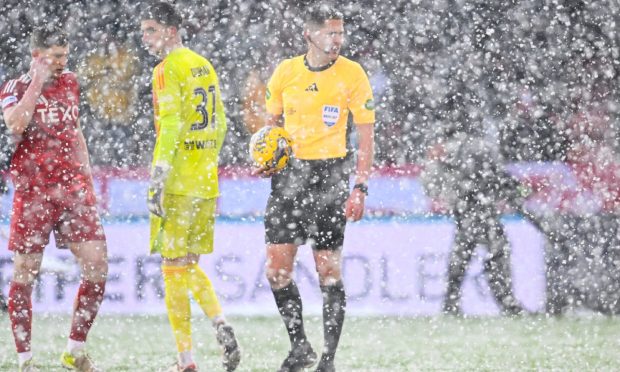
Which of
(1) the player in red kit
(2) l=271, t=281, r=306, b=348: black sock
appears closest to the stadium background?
(2) l=271, t=281, r=306, b=348: black sock

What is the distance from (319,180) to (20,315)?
149cm

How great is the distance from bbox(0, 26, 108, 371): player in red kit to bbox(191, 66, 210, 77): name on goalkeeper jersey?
0.58 m

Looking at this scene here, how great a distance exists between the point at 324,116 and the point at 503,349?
6.39 feet

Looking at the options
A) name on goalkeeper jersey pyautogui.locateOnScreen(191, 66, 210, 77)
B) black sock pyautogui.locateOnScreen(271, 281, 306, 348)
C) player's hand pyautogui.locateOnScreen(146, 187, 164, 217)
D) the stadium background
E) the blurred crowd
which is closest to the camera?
player's hand pyautogui.locateOnScreen(146, 187, 164, 217)

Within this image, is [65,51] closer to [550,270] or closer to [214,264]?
[214,264]

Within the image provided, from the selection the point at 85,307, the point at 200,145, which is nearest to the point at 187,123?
the point at 200,145

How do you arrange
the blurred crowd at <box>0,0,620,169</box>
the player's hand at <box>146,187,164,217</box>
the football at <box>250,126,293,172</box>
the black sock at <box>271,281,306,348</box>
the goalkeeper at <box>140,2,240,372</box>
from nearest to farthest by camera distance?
the player's hand at <box>146,187,164,217</box>, the goalkeeper at <box>140,2,240,372</box>, the football at <box>250,126,293,172</box>, the black sock at <box>271,281,306,348</box>, the blurred crowd at <box>0,0,620,169</box>

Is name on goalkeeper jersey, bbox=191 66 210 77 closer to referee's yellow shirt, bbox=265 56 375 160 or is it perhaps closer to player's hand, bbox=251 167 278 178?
referee's yellow shirt, bbox=265 56 375 160

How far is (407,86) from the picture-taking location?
1049cm

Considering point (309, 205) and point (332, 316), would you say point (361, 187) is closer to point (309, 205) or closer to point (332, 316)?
point (309, 205)

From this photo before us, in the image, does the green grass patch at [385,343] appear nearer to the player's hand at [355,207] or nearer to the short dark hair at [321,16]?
the player's hand at [355,207]

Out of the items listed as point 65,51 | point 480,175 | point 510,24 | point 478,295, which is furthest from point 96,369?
point 510,24

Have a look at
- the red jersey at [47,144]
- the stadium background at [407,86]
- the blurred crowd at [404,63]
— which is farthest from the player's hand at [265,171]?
the blurred crowd at [404,63]

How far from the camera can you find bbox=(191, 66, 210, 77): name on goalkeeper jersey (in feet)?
18.0
